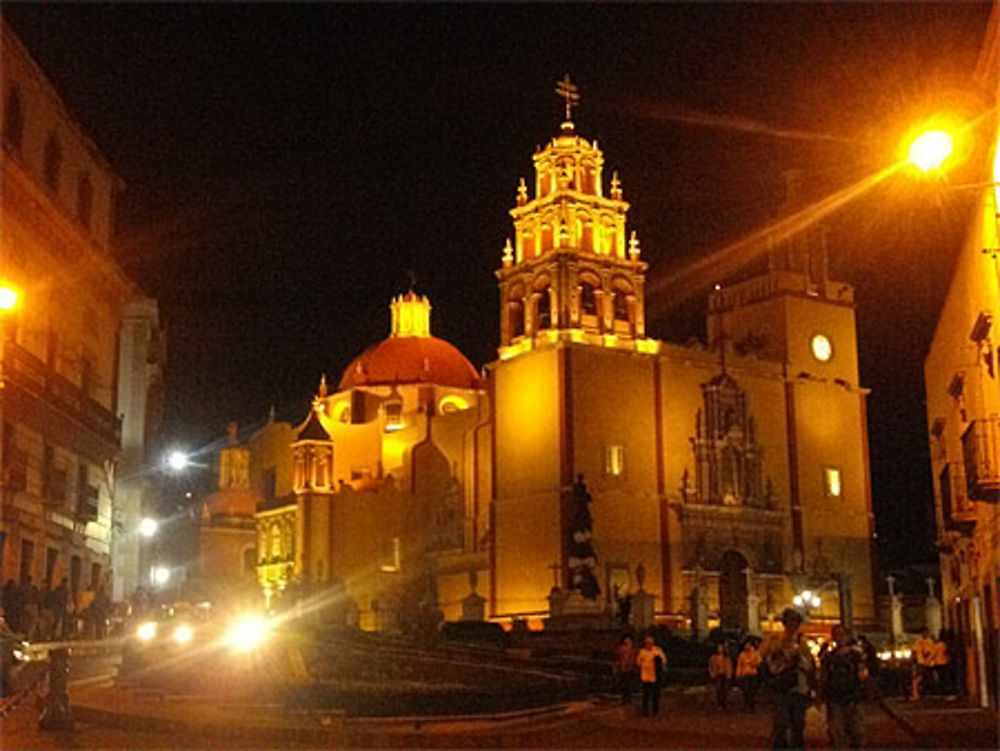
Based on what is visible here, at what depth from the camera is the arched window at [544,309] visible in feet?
158

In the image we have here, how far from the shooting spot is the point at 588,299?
48.3 m

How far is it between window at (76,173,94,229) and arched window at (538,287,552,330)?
20921 mm

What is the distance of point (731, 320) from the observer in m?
56.4

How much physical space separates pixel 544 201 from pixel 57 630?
97.5ft

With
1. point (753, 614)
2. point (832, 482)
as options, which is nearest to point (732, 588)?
point (753, 614)

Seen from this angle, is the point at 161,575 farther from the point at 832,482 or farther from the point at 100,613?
the point at 100,613

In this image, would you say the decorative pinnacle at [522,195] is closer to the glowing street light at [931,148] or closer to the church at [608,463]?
the church at [608,463]

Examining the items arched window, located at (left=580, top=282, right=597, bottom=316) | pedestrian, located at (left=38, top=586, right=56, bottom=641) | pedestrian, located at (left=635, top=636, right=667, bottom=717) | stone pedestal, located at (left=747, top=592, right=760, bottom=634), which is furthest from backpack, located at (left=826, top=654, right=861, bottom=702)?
arched window, located at (left=580, top=282, right=597, bottom=316)

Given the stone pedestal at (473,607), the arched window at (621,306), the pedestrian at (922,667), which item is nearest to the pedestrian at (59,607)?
the pedestrian at (922,667)

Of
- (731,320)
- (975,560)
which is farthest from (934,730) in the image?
(731,320)

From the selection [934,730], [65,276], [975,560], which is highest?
[65,276]

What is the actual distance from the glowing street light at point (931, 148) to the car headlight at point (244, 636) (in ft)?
51.7

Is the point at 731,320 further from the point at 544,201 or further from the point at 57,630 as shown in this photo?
the point at 57,630

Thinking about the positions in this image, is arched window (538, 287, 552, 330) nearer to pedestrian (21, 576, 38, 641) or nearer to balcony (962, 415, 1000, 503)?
pedestrian (21, 576, 38, 641)
